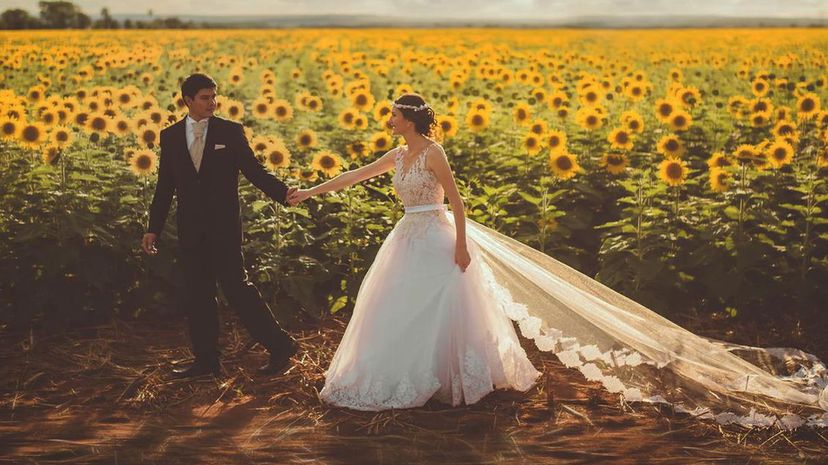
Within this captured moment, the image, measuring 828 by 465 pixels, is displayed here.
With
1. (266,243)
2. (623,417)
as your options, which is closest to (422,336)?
(623,417)

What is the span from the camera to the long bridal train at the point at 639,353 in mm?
5102

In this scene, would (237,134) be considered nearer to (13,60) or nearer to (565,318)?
(565,318)

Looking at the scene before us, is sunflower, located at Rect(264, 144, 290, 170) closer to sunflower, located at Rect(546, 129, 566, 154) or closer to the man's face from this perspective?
the man's face

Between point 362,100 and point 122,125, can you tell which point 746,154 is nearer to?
point 362,100

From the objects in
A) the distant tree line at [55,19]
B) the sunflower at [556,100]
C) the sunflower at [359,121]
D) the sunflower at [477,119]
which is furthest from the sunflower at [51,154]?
the distant tree line at [55,19]

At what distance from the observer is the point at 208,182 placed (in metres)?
5.45

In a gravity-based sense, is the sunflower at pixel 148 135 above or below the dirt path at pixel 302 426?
above

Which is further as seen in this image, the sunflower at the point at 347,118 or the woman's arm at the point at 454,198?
the sunflower at the point at 347,118

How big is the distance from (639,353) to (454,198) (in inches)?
48.8

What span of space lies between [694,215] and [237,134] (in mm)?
3408

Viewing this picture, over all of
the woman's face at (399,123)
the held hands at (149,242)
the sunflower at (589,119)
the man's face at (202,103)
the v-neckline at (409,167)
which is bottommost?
the held hands at (149,242)

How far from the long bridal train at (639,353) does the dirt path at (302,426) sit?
0.13 metres

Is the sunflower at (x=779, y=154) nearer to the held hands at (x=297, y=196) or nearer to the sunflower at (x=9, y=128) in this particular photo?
the held hands at (x=297, y=196)

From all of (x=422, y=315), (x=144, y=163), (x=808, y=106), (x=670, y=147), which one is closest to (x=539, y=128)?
(x=670, y=147)
